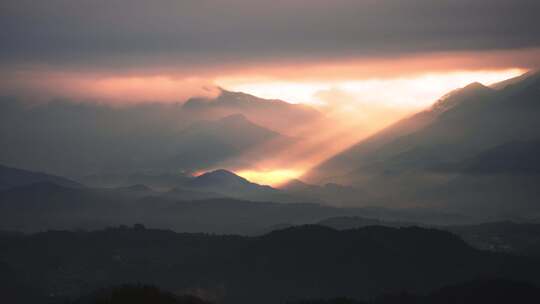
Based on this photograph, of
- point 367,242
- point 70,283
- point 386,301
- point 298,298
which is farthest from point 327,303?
point 70,283

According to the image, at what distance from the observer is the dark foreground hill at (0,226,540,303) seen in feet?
571

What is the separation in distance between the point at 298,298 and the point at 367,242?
95.2ft

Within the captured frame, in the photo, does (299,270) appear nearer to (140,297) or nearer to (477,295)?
(477,295)

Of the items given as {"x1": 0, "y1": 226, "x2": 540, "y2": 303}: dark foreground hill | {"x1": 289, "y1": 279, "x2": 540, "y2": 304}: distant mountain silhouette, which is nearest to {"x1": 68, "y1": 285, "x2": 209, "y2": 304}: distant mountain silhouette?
{"x1": 289, "y1": 279, "x2": 540, "y2": 304}: distant mountain silhouette

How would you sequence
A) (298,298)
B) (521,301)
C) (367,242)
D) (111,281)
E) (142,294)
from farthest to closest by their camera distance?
(367,242), (111,281), (298,298), (521,301), (142,294)

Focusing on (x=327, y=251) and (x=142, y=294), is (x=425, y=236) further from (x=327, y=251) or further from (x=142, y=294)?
(x=142, y=294)

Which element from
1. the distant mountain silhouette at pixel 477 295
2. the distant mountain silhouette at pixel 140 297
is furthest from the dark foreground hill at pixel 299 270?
the distant mountain silhouette at pixel 140 297

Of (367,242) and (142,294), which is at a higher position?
(367,242)

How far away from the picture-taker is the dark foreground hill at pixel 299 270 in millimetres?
174000

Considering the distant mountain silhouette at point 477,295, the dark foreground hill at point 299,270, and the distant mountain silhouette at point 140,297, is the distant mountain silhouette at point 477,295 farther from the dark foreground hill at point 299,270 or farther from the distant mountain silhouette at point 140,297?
the distant mountain silhouette at point 140,297

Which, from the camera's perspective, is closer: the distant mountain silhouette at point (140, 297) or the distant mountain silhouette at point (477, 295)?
the distant mountain silhouette at point (140, 297)

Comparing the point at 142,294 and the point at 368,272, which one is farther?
the point at 368,272

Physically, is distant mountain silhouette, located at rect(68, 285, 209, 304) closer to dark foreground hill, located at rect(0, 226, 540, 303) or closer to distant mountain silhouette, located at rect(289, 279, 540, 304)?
distant mountain silhouette, located at rect(289, 279, 540, 304)

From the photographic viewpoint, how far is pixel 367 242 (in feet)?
633
